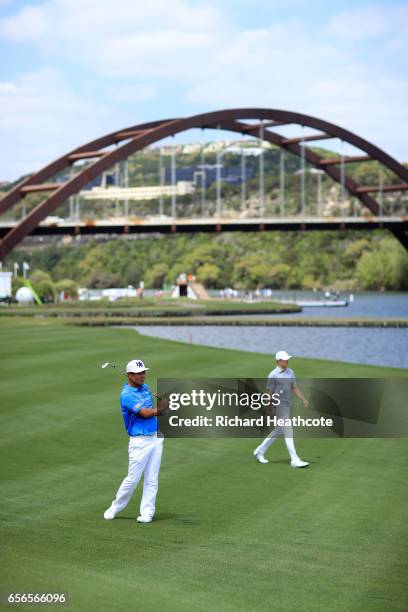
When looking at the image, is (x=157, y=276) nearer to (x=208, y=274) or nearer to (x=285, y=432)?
(x=208, y=274)

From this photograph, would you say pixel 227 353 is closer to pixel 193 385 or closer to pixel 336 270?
pixel 193 385

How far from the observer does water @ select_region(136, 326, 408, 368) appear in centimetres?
5456

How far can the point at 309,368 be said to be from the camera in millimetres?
32781

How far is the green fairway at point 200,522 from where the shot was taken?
10.4 meters

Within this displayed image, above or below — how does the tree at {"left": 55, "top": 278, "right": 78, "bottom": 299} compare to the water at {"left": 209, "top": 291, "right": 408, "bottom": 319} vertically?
above

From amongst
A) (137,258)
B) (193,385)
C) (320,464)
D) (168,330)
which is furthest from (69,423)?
(137,258)

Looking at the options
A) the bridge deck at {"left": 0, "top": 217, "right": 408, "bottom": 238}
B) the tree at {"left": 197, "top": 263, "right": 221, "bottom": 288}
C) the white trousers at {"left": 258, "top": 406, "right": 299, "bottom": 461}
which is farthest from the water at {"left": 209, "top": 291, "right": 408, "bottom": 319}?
the white trousers at {"left": 258, "top": 406, "right": 299, "bottom": 461}

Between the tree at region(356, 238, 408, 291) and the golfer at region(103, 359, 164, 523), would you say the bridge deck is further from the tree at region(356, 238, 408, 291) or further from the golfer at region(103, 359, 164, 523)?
the golfer at region(103, 359, 164, 523)

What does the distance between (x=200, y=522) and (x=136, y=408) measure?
179cm

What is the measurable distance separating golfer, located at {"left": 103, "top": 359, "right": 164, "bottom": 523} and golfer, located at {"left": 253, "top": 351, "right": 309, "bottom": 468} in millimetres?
3549

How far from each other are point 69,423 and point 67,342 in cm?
1813

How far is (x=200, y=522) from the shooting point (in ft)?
44.2

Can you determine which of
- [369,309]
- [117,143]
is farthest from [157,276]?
[117,143]

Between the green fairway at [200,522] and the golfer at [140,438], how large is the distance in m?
0.26
